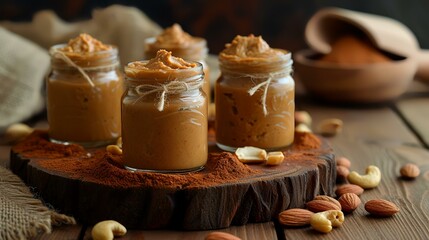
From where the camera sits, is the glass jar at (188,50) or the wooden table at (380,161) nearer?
the wooden table at (380,161)

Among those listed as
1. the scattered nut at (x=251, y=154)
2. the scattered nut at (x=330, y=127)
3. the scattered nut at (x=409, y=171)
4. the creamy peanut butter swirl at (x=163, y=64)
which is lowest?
the scattered nut at (x=330, y=127)

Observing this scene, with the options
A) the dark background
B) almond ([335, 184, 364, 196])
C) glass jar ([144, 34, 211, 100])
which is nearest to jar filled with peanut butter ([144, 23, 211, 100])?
glass jar ([144, 34, 211, 100])

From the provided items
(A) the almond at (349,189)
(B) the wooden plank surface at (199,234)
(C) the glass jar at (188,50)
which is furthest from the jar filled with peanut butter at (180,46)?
(B) the wooden plank surface at (199,234)

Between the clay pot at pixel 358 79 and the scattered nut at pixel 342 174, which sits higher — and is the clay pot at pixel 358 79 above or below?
below

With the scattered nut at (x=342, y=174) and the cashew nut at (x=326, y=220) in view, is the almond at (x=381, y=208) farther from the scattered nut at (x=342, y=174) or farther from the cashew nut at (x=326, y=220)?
the scattered nut at (x=342, y=174)

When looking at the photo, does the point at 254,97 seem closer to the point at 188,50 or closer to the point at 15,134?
the point at 188,50

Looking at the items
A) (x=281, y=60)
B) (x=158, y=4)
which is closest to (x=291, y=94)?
(x=281, y=60)

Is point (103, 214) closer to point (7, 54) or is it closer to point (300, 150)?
point (300, 150)
